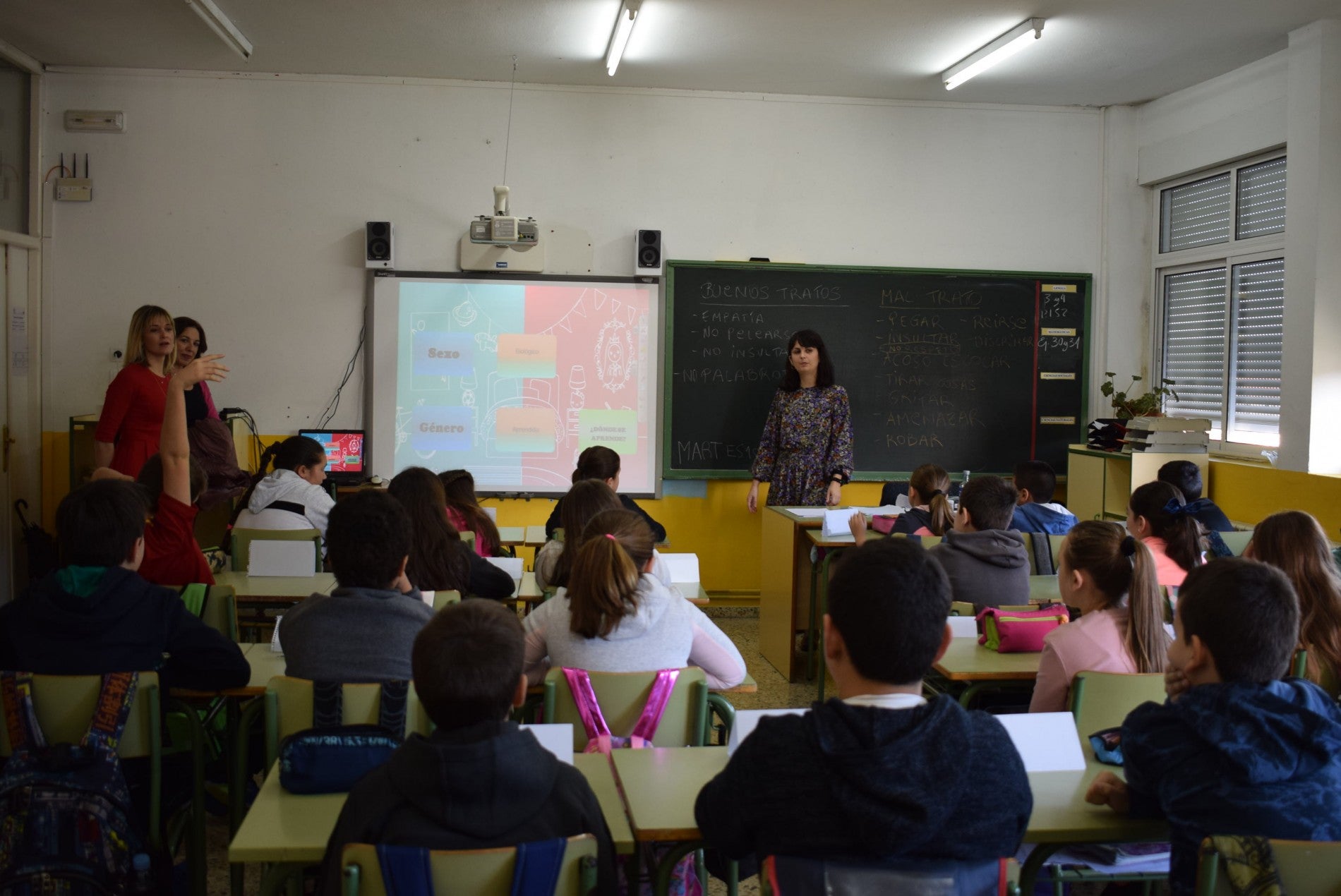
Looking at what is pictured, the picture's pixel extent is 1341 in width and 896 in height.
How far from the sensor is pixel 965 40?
5.43m

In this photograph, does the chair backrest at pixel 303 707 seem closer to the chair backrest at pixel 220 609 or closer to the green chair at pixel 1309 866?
the chair backrest at pixel 220 609

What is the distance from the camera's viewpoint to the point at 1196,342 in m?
6.39

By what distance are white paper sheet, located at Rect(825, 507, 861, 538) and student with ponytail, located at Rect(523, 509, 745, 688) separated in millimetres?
2174

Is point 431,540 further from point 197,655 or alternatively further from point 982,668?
point 982,668

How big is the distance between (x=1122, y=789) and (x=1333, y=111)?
4604 millimetres

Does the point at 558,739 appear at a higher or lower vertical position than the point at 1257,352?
lower

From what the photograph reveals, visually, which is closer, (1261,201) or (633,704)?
(633,704)

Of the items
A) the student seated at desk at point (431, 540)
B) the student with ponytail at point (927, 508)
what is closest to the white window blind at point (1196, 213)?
the student with ponytail at point (927, 508)

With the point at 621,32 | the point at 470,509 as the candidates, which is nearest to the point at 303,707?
the point at 470,509

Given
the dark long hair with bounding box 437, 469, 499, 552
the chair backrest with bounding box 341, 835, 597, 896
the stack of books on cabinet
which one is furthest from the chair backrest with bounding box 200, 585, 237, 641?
the stack of books on cabinet

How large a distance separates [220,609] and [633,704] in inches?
53.4

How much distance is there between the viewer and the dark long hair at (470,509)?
4.05 meters

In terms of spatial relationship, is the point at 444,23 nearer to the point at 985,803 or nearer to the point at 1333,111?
the point at 1333,111

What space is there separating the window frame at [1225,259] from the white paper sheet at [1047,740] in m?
4.10
